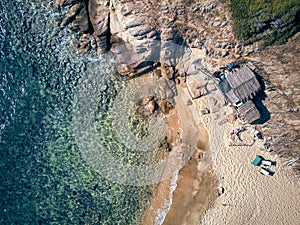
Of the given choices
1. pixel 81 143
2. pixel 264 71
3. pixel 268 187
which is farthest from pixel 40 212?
pixel 264 71

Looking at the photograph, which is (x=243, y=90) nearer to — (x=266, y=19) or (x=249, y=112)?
(x=249, y=112)

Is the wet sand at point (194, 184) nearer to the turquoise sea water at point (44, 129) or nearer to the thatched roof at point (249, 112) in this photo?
the thatched roof at point (249, 112)

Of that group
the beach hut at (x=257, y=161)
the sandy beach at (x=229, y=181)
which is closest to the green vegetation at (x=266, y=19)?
the sandy beach at (x=229, y=181)

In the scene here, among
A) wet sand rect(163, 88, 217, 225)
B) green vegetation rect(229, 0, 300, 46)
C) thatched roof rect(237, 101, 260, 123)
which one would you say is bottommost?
wet sand rect(163, 88, 217, 225)

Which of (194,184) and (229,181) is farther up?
(229,181)

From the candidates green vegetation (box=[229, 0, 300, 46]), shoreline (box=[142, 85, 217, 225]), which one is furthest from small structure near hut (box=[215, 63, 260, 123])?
shoreline (box=[142, 85, 217, 225])

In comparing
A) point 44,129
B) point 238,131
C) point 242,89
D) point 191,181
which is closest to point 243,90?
point 242,89

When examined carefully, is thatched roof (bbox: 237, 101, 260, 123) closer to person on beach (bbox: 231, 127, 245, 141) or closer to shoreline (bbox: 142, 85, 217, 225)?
person on beach (bbox: 231, 127, 245, 141)
